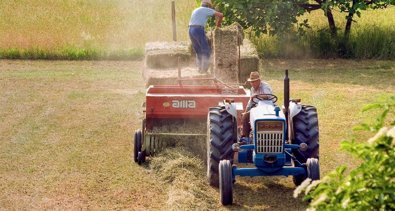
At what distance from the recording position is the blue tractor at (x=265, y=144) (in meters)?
8.04

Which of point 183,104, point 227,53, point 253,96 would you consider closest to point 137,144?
point 183,104

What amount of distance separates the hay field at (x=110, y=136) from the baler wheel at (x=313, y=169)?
344 millimetres

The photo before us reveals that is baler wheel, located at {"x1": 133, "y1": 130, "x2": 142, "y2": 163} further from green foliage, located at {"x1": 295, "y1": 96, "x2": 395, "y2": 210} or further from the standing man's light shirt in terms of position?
green foliage, located at {"x1": 295, "y1": 96, "x2": 395, "y2": 210}

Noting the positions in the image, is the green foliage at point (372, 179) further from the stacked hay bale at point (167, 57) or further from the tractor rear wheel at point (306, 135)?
the stacked hay bale at point (167, 57)

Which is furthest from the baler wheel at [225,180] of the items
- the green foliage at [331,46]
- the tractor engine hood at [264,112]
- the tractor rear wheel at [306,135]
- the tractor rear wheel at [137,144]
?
the green foliage at [331,46]

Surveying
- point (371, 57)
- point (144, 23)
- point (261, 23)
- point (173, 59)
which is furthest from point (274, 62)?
point (144, 23)

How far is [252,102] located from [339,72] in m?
9.94

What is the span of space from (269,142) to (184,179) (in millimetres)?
1283

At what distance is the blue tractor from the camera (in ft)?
26.4

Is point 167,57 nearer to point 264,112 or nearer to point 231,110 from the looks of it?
point 231,110

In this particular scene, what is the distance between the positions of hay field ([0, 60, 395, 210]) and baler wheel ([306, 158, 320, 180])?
0.34 m

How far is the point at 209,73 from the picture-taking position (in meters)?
14.6

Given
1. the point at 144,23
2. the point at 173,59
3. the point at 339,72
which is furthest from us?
the point at 144,23

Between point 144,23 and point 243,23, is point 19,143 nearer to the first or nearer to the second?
point 243,23
